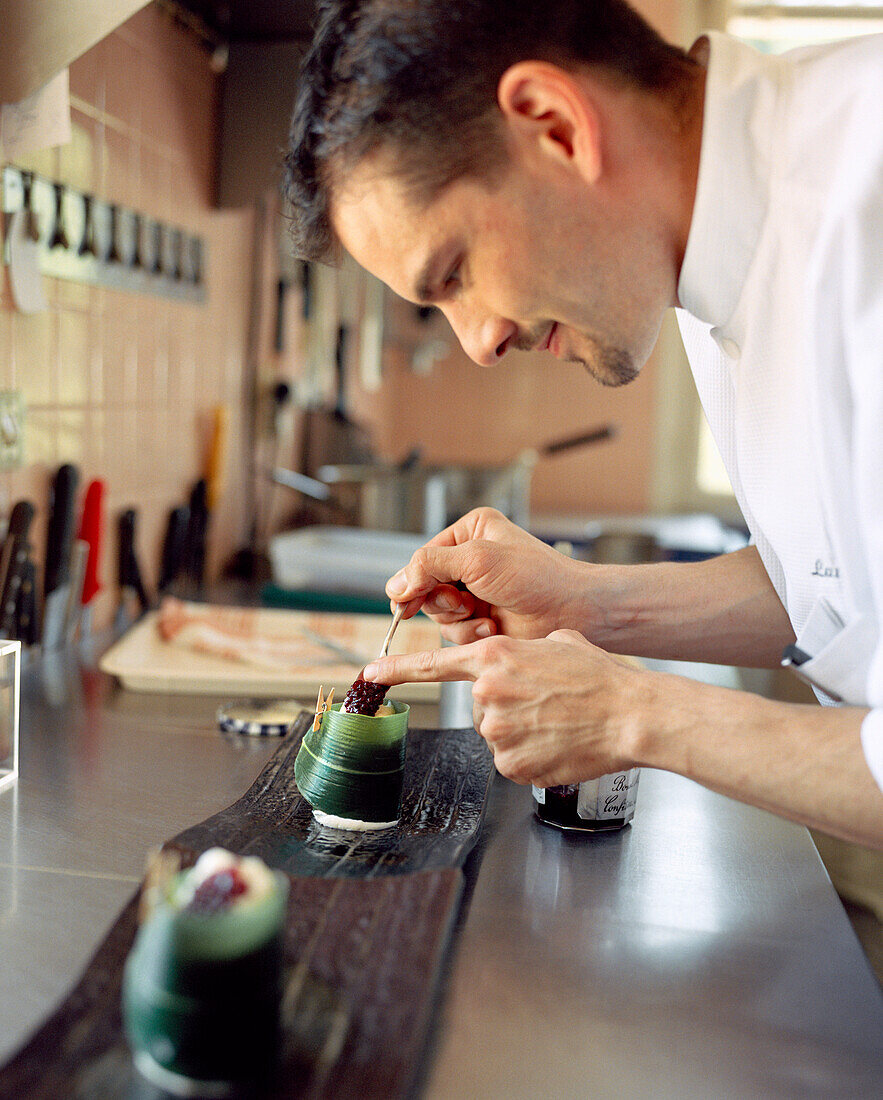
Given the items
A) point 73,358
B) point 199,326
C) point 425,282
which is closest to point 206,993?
point 425,282

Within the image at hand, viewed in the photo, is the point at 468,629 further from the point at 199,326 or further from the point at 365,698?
the point at 199,326

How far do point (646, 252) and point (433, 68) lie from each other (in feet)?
0.84

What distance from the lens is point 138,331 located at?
191 centimetres

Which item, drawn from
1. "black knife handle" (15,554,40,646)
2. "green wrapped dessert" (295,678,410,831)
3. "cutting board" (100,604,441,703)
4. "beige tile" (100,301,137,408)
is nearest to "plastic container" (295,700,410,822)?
"green wrapped dessert" (295,678,410,831)

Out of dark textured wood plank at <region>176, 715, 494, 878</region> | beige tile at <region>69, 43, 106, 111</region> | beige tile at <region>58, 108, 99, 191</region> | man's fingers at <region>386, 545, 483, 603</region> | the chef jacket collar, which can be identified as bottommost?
dark textured wood plank at <region>176, 715, 494, 878</region>

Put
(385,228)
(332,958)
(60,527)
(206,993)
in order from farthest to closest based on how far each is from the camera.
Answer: (60,527) → (385,228) → (332,958) → (206,993)

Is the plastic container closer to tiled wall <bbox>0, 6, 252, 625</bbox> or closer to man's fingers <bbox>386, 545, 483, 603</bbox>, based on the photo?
man's fingers <bbox>386, 545, 483, 603</bbox>

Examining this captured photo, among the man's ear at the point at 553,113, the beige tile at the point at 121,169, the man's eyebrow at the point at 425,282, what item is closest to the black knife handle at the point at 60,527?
the beige tile at the point at 121,169

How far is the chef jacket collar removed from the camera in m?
0.93

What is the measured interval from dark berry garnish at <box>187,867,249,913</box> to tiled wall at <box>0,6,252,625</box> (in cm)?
102

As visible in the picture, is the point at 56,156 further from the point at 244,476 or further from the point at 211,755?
the point at 244,476

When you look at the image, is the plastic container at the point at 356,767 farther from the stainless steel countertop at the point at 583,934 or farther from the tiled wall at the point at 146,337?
the tiled wall at the point at 146,337

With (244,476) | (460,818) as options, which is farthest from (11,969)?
(244,476)

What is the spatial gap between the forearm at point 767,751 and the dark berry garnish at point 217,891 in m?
0.39
